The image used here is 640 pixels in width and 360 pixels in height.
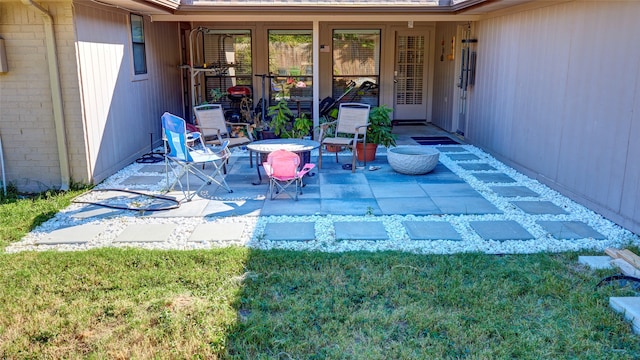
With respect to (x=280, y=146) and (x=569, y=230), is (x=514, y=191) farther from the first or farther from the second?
(x=280, y=146)

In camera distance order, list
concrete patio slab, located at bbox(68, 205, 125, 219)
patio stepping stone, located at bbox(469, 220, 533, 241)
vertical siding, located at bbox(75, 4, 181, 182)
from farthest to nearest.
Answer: vertical siding, located at bbox(75, 4, 181, 182), concrete patio slab, located at bbox(68, 205, 125, 219), patio stepping stone, located at bbox(469, 220, 533, 241)

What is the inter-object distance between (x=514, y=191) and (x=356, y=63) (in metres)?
6.02

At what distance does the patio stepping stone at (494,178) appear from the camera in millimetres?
6426

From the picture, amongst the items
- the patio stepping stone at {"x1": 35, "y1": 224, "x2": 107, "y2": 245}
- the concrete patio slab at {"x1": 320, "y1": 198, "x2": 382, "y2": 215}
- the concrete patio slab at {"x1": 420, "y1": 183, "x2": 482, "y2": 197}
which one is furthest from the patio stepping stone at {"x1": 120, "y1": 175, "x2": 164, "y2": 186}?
the concrete patio slab at {"x1": 420, "y1": 183, "x2": 482, "y2": 197}

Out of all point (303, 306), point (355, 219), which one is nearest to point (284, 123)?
point (355, 219)

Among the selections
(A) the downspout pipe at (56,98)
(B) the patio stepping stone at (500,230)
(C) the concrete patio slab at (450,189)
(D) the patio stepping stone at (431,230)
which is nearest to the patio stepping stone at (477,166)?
(C) the concrete patio slab at (450,189)

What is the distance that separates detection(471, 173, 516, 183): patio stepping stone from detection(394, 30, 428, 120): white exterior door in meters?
5.07

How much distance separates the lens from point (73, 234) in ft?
14.9

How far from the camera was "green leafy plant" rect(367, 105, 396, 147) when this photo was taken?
738 centimetres

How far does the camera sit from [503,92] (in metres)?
7.52

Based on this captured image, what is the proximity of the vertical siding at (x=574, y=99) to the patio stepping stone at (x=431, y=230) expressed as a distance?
1.58 m

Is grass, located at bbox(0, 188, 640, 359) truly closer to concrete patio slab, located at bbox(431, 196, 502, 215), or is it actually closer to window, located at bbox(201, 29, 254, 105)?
concrete patio slab, located at bbox(431, 196, 502, 215)

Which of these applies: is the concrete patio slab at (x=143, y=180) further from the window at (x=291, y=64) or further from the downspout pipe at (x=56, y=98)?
the window at (x=291, y=64)

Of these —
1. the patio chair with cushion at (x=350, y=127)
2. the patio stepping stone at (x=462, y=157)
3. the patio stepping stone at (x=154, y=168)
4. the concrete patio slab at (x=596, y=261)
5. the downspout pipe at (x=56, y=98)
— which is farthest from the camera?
the patio stepping stone at (x=462, y=157)
